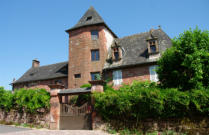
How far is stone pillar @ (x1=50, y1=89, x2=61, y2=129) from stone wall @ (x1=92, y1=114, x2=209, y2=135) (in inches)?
133

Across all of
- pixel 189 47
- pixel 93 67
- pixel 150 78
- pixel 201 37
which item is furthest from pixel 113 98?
pixel 93 67

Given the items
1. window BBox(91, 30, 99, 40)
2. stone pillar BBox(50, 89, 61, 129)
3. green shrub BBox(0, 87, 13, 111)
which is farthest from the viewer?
window BBox(91, 30, 99, 40)

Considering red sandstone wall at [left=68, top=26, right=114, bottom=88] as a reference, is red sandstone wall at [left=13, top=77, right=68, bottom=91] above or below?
below

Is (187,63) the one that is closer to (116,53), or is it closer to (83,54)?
(116,53)

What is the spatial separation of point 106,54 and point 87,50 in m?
2.16

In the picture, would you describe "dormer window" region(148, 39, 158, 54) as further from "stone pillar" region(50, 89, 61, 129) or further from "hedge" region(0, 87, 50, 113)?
"hedge" region(0, 87, 50, 113)

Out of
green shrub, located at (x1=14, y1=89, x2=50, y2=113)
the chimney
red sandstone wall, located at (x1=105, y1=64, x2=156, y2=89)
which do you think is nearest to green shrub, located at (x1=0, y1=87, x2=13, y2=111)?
green shrub, located at (x1=14, y1=89, x2=50, y2=113)

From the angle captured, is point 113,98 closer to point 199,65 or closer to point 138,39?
point 199,65

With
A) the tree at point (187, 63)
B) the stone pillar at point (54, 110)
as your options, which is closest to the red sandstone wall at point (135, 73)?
the tree at point (187, 63)

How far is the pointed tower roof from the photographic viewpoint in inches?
791

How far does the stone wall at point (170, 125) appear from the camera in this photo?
8.03 meters

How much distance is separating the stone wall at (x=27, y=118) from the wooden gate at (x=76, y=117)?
1.34 metres

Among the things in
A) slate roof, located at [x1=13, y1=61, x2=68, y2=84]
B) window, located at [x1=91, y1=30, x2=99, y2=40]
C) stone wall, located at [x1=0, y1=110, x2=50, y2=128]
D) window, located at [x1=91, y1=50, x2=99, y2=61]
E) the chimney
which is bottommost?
stone wall, located at [x1=0, y1=110, x2=50, y2=128]

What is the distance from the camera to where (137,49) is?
1909 centimetres
